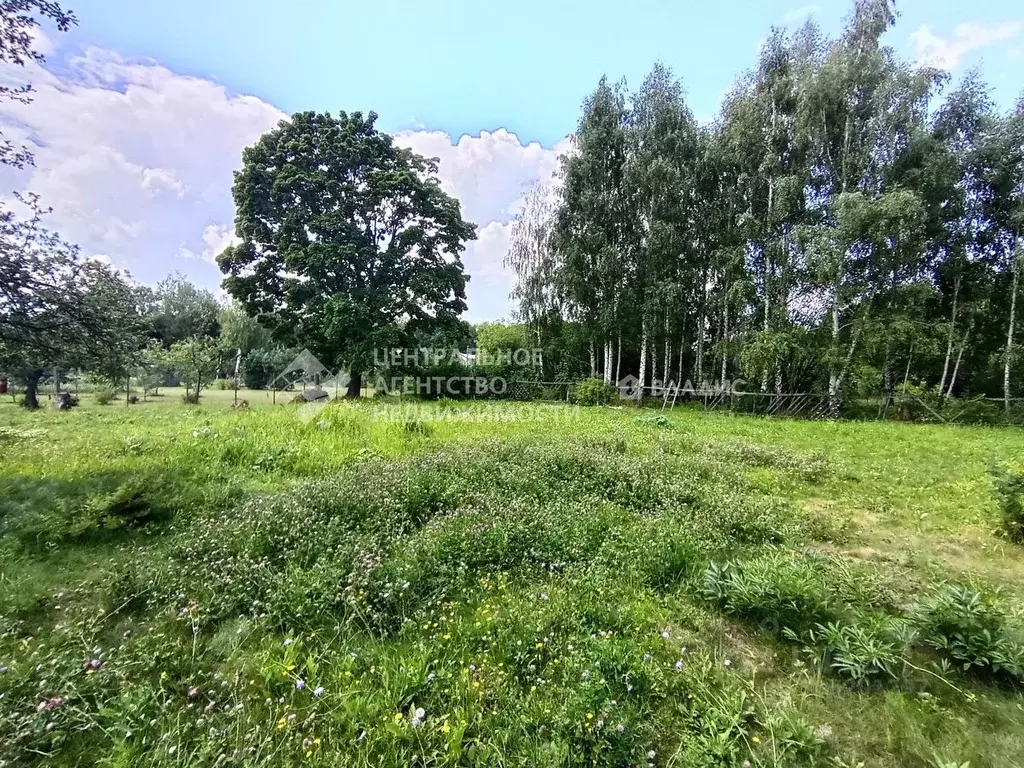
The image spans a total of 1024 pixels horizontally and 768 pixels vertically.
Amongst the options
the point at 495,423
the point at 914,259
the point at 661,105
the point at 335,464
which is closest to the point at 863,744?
the point at 335,464

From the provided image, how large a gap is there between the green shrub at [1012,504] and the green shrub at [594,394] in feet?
42.6

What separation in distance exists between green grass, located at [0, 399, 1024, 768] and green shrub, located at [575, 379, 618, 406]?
39.6ft

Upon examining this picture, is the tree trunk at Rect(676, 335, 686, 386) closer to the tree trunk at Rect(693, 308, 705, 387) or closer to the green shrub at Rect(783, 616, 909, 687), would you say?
the tree trunk at Rect(693, 308, 705, 387)

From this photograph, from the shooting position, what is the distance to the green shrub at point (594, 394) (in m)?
17.4

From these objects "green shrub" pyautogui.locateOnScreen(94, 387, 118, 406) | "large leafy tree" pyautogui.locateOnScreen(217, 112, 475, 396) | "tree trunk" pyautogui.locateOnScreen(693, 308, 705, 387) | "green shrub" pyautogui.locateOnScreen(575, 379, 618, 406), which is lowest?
"green shrub" pyautogui.locateOnScreen(94, 387, 118, 406)

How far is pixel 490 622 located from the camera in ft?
8.49

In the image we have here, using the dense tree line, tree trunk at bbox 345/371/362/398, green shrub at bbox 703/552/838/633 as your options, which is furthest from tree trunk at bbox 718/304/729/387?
tree trunk at bbox 345/371/362/398

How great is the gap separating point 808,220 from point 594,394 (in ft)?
32.4

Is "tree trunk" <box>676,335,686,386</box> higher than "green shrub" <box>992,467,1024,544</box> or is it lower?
higher

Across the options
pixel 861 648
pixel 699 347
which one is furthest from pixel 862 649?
pixel 699 347

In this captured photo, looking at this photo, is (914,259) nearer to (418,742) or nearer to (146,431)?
(418,742)

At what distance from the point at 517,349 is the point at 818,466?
15.6 m

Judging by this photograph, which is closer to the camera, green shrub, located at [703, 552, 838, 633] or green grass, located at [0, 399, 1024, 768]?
green grass, located at [0, 399, 1024, 768]

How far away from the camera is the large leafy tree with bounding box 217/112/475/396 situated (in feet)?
52.0
